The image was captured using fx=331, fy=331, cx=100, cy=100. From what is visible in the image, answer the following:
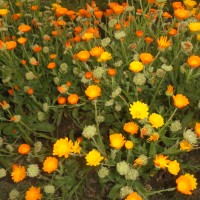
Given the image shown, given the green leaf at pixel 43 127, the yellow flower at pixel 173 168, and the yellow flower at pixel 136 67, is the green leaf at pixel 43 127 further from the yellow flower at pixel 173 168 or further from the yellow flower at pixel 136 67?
the yellow flower at pixel 173 168

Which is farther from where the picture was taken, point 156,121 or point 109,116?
point 109,116

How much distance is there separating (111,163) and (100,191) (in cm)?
38

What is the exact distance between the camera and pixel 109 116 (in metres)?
2.30

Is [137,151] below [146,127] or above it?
below

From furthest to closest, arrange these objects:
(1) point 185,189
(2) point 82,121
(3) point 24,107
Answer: (3) point 24,107, (2) point 82,121, (1) point 185,189

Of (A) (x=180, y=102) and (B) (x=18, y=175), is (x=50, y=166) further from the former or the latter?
(A) (x=180, y=102)

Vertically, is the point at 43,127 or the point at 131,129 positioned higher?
the point at 131,129

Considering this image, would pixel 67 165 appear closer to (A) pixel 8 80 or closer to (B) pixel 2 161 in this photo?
(B) pixel 2 161

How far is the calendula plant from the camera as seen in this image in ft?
6.04

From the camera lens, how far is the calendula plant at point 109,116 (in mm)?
1840

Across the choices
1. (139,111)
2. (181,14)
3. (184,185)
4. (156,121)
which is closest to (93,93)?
(139,111)

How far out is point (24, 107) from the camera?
2777mm

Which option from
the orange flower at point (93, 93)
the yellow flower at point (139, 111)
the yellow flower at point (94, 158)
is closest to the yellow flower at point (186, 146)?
the yellow flower at point (139, 111)

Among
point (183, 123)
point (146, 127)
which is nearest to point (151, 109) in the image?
point (183, 123)
